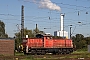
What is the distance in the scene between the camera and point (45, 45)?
156 ft

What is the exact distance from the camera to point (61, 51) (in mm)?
49719

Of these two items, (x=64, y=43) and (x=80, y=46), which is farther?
(x=80, y=46)

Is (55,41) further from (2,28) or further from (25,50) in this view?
(2,28)

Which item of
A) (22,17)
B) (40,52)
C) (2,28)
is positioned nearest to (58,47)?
(40,52)

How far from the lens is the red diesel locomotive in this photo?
45750 millimetres

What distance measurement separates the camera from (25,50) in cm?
4534

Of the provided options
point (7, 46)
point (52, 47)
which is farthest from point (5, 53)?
point (52, 47)

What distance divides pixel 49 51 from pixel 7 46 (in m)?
9.48

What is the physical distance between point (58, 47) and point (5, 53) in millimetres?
11904

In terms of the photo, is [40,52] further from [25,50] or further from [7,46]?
[7,46]

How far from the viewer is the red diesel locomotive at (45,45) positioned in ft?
150

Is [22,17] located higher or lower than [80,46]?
higher

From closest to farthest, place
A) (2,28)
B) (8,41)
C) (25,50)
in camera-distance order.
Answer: (8,41) → (25,50) → (2,28)

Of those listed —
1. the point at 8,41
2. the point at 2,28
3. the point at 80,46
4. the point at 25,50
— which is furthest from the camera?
the point at 2,28
